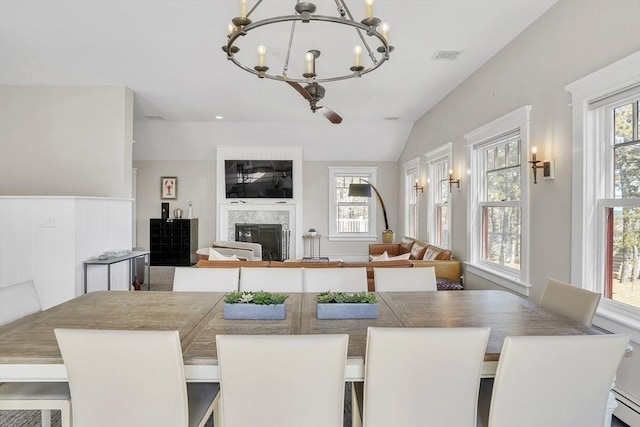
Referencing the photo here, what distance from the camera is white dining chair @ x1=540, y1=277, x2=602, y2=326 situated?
1.96 meters

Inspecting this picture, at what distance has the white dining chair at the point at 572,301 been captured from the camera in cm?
196

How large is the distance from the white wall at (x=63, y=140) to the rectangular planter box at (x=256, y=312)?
391 centimetres

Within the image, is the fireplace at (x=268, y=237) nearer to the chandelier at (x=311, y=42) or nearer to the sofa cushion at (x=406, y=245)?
the sofa cushion at (x=406, y=245)

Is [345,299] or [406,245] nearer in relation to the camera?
[345,299]

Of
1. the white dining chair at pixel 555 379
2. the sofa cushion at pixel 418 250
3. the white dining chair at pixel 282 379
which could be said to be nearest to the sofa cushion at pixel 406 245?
the sofa cushion at pixel 418 250

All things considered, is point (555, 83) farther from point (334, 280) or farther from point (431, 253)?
point (431, 253)

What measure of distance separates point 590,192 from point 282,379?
2598 millimetres

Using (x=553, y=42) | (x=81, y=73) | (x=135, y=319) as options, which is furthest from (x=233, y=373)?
(x=81, y=73)

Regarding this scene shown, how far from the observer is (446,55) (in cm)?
391

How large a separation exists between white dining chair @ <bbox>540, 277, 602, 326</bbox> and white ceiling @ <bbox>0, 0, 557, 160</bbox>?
227 cm

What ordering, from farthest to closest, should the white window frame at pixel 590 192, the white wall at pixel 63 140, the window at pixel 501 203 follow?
the white wall at pixel 63 140
the window at pixel 501 203
the white window frame at pixel 590 192

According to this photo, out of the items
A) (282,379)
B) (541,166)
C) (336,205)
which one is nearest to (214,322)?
(282,379)

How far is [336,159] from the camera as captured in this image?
8391mm

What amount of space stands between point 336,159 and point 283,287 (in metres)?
5.99
